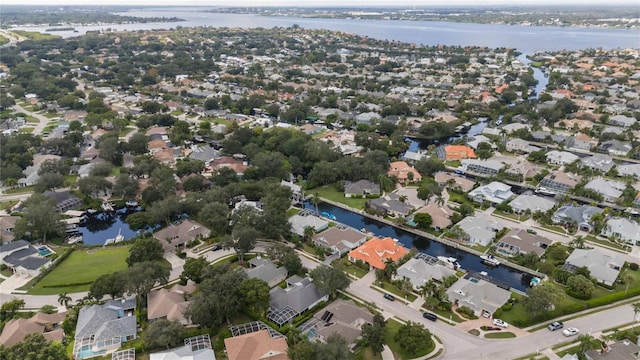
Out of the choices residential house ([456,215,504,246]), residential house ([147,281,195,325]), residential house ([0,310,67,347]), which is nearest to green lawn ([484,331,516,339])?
residential house ([456,215,504,246])

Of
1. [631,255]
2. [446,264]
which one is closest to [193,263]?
[446,264]

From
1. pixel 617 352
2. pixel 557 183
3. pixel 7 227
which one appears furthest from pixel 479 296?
pixel 7 227

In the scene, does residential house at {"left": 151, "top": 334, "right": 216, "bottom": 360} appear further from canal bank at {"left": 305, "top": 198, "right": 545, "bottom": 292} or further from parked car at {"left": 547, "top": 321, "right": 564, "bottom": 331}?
parked car at {"left": 547, "top": 321, "right": 564, "bottom": 331}

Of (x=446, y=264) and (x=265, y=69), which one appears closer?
(x=446, y=264)

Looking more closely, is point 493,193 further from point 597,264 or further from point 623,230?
point 597,264

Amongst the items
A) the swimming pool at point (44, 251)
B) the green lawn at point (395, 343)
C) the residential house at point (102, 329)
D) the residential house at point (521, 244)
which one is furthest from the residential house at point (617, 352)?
the swimming pool at point (44, 251)

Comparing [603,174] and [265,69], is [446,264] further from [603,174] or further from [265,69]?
[265,69]
